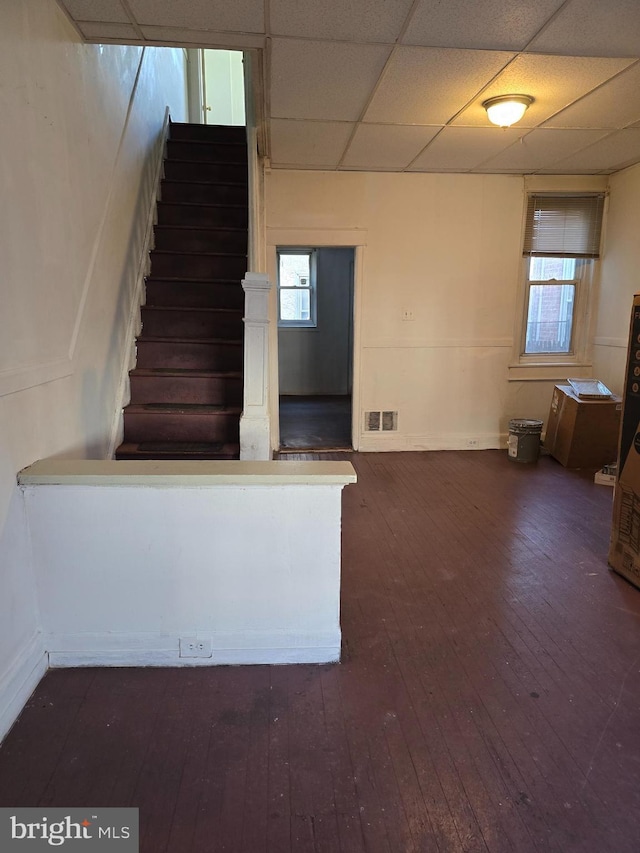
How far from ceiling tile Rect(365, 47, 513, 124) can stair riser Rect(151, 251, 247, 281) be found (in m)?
1.40

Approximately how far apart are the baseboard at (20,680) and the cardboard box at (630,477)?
273 centimetres

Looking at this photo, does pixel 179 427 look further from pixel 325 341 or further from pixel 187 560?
pixel 325 341

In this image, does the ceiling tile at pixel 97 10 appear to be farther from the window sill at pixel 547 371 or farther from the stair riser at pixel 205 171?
the window sill at pixel 547 371

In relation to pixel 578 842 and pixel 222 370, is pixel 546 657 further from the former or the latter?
pixel 222 370

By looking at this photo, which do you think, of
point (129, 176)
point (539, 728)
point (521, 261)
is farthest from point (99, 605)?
point (521, 261)

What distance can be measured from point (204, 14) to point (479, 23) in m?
1.22

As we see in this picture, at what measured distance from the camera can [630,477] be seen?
265 centimetres

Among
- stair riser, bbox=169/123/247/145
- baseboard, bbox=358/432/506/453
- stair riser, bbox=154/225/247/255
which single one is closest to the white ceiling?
stair riser, bbox=154/225/247/255

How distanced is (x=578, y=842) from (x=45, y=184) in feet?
9.07

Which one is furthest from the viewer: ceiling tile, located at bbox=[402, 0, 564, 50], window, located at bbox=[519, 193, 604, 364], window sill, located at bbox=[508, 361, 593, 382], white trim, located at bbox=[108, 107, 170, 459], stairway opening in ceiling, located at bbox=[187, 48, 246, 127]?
stairway opening in ceiling, located at bbox=[187, 48, 246, 127]

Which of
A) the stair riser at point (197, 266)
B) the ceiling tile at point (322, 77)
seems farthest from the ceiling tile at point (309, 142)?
the stair riser at point (197, 266)

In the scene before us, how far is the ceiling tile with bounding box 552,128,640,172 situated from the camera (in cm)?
383

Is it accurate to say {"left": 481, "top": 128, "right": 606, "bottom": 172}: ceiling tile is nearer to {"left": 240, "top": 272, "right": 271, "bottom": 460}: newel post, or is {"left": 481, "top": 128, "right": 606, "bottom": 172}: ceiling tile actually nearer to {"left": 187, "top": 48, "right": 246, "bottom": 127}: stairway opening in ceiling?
{"left": 240, "top": 272, "right": 271, "bottom": 460}: newel post

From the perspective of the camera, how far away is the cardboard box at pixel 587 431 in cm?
456
